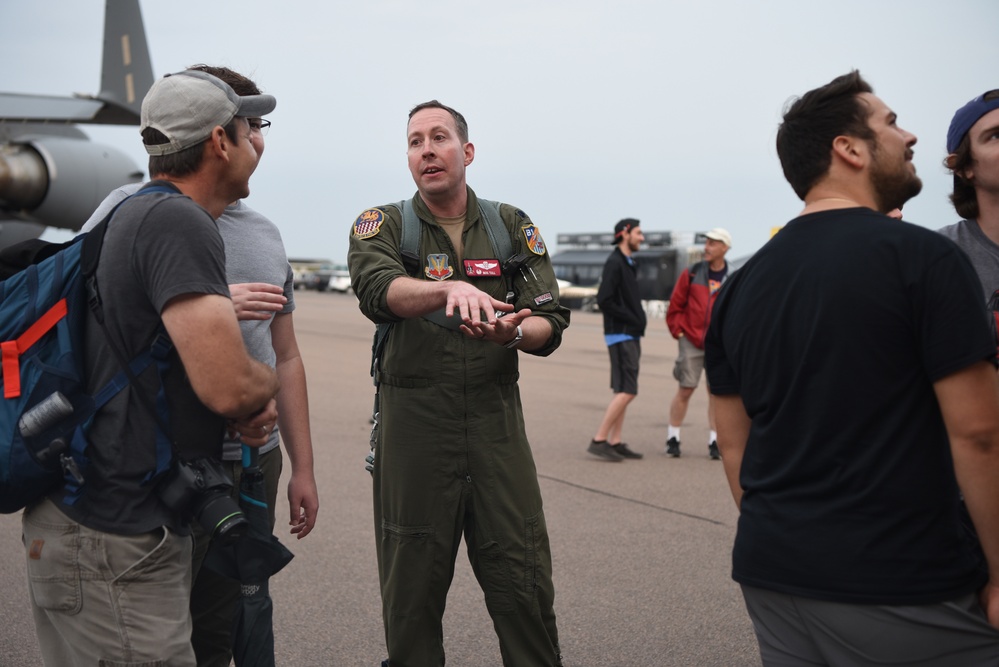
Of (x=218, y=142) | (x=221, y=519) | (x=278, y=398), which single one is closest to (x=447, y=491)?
(x=278, y=398)

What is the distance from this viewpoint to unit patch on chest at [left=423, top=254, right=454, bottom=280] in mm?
3441

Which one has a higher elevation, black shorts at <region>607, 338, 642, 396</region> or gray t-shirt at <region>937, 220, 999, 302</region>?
gray t-shirt at <region>937, 220, 999, 302</region>

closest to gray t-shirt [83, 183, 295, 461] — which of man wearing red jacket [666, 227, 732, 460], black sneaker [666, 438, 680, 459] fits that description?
man wearing red jacket [666, 227, 732, 460]

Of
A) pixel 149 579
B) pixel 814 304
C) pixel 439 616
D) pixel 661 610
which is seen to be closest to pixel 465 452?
pixel 439 616

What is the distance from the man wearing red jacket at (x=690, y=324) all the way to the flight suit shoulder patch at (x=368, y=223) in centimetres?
591

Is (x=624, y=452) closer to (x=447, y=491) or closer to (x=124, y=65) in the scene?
(x=447, y=491)

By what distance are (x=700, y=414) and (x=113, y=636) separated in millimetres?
10793

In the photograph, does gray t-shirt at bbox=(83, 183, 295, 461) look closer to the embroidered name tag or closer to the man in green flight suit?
the man in green flight suit

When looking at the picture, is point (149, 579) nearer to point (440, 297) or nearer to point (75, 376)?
point (75, 376)

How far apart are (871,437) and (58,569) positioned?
1.80 metres

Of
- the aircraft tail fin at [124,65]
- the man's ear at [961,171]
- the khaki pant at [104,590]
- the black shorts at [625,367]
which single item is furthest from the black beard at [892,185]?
the aircraft tail fin at [124,65]

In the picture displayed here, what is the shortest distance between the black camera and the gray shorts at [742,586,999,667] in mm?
1266

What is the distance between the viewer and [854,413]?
1978 millimetres

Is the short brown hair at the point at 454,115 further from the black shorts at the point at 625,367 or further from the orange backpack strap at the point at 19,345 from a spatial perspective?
the black shorts at the point at 625,367
